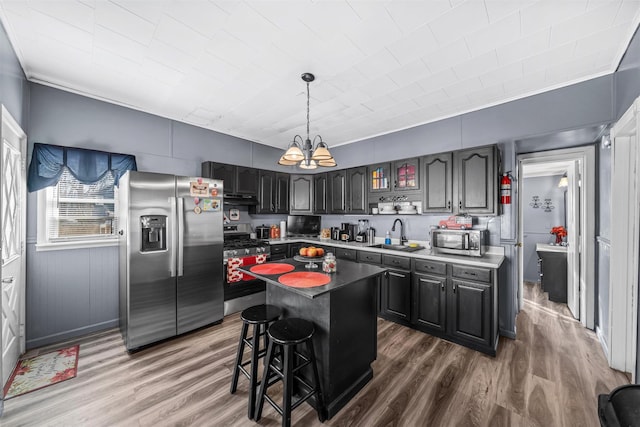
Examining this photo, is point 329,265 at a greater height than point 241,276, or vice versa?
point 329,265

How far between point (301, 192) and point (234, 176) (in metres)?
1.38

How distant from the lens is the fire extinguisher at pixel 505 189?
3.03 m

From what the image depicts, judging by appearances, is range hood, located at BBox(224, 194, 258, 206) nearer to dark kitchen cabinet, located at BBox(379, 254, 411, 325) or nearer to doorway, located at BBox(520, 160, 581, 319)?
dark kitchen cabinet, located at BBox(379, 254, 411, 325)

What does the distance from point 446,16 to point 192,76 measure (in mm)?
2344

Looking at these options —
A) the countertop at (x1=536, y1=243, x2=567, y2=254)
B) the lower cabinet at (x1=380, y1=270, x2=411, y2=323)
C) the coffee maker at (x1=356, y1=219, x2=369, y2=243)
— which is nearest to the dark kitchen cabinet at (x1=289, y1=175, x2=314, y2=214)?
the coffee maker at (x1=356, y1=219, x2=369, y2=243)

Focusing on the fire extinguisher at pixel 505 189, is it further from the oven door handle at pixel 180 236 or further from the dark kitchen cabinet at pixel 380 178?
the oven door handle at pixel 180 236

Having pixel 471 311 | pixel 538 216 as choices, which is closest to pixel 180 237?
pixel 471 311

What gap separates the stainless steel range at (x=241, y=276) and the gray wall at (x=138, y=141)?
1336 mm

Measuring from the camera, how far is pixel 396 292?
3328mm

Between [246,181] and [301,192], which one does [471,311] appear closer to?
[301,192]

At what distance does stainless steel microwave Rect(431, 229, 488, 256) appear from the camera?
2.98m

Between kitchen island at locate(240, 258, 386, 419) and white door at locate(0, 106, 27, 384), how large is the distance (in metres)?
1.98

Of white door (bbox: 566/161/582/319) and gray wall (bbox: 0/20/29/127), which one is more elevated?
gray wall (bbox: 0/20/29/127)

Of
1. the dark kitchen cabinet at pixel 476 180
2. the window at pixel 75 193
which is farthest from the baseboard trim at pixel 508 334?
the window at pixel 75 193
